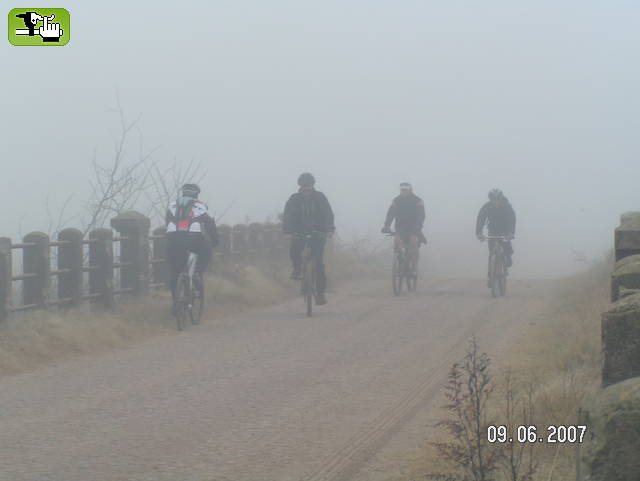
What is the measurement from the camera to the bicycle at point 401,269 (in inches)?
786

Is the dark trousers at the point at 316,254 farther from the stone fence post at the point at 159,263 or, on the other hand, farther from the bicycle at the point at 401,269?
the bicycle at the point at 401,269

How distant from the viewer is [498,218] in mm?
20578

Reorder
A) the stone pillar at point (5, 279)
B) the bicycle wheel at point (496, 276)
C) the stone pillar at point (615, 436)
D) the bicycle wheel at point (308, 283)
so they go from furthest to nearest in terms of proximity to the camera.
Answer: the bicycle wheel at point (496, 276), the bicycle wheel at point (308, 283), the stone pillar at point (5, 279), the stone pillar at point (615, 436)

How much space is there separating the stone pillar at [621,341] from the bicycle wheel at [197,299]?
1047 cm

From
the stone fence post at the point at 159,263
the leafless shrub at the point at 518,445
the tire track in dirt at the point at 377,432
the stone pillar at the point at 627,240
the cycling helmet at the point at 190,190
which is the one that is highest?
the cycling helmet at the point at 190,190

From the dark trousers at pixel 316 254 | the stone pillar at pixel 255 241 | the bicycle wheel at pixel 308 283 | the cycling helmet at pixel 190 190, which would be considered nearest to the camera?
the cycling helmet at pixel 190 190

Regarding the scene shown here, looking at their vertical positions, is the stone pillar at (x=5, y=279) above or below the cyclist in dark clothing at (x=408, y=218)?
below

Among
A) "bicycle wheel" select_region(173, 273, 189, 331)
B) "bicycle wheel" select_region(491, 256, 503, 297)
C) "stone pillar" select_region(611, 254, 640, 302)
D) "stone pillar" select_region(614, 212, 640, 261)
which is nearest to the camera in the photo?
"stone pillar" select_region(611, 254, 640, 302)

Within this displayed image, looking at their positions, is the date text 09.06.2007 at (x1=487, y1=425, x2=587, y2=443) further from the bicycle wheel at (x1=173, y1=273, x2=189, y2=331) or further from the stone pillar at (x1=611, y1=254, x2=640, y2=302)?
the bicycle wheel at (x1=173, y1=273, x2=189, y2=331)

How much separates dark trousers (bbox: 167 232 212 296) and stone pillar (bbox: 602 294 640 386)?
10.4 metres

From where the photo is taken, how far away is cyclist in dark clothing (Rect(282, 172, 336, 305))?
16469 millimetres

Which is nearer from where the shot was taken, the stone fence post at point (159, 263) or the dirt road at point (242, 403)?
the dirt road at point (242, 403)

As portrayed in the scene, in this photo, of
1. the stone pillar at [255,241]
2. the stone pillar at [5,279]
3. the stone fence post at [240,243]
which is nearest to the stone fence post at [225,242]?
the stone fence post at [240,243]

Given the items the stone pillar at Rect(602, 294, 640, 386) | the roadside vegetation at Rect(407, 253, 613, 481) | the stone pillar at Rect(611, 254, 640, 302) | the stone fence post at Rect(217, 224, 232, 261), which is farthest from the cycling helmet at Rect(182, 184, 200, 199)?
the stone pillar at Rect(602, 294, 640, 386)
